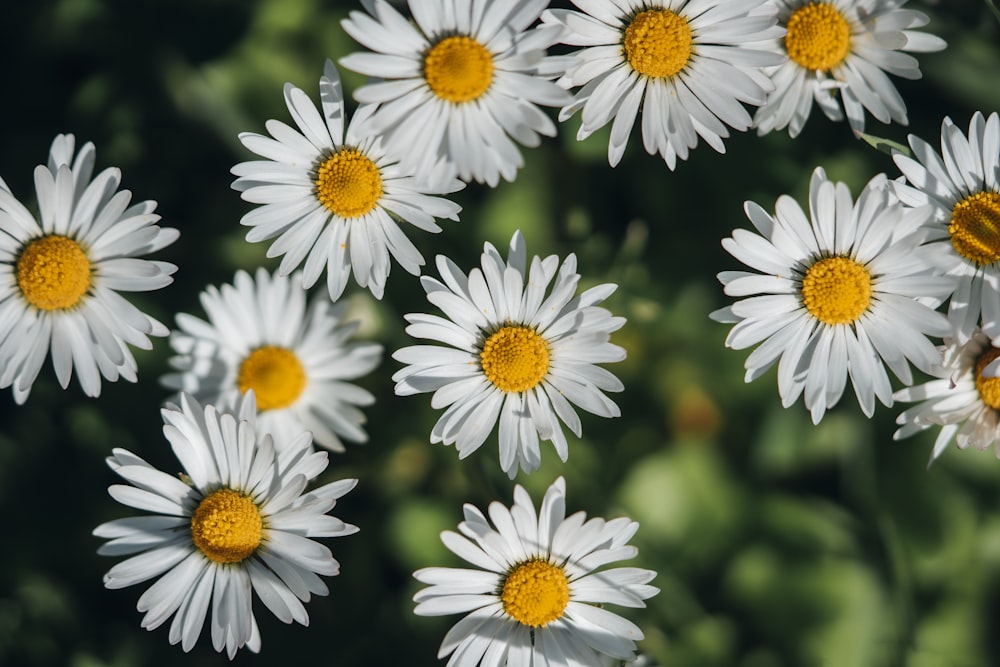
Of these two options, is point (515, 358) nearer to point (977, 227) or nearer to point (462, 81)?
point (462, 81)

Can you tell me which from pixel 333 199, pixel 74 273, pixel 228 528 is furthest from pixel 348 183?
pixel 228 528

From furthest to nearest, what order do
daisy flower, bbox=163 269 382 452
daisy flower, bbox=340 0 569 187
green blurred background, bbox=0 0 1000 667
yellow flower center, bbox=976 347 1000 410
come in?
1. green blurred background, bbox=0 0 1000 667
2. daisy flower, bbox=163 269 382 452
3. yellow flower center, bbox=976 347 1000 410
4. daisy flower, bbox=340 0 569 187

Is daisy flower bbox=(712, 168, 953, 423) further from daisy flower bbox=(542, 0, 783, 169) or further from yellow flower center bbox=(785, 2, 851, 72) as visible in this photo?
yellow flower center bbox=(785, 2, 851, 72)

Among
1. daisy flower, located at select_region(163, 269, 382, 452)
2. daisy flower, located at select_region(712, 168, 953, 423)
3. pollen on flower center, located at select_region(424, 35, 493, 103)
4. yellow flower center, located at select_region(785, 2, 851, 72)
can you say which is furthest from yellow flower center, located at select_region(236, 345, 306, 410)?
yellow flower center, located at select_region(785, 2, 851, 72)

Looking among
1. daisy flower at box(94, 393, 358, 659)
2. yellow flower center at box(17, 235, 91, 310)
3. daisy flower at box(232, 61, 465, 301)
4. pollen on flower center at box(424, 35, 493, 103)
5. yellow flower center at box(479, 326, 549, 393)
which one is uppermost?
pollen on flower center at box(424, 35, 493, 103)

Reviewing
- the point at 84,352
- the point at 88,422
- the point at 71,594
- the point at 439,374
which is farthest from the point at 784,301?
the point at 71,594

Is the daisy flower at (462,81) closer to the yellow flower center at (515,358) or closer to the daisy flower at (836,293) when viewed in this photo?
the yellow flower center at (515,358)
